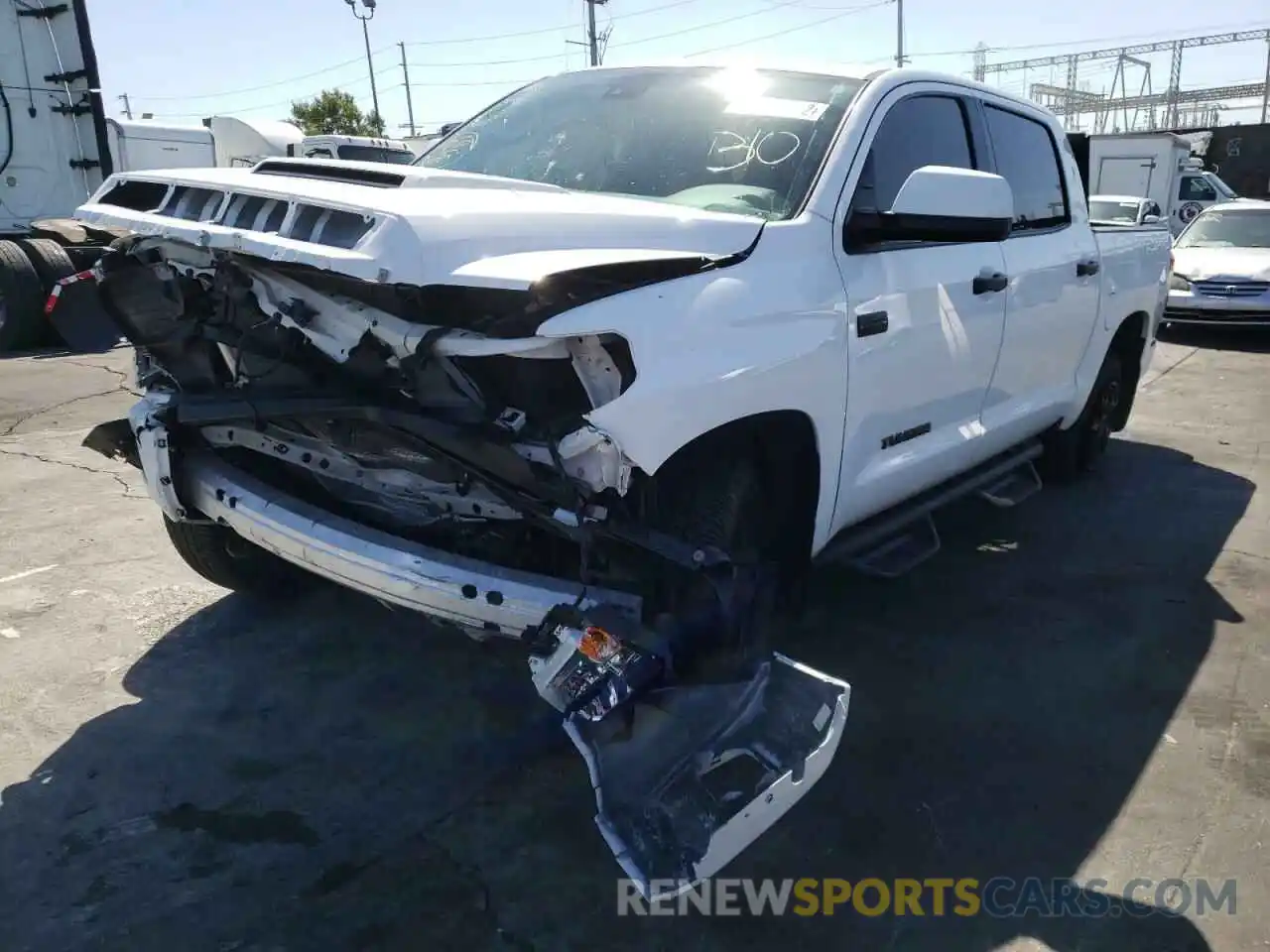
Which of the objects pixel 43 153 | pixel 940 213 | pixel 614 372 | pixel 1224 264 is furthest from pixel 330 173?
pixel 1224 264

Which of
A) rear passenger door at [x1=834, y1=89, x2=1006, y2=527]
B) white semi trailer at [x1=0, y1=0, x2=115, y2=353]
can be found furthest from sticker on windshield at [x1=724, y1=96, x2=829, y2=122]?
white semi trailer at [x1=0, y1=0, x2=115, y2=353]

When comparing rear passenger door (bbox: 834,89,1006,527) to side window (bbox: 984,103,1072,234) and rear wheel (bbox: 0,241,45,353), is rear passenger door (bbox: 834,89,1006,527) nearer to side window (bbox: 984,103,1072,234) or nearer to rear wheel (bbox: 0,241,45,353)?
side window (bbox: 984,103,1072,234)

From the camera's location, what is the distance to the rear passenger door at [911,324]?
328 cm

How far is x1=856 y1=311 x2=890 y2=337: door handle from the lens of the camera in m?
3.21

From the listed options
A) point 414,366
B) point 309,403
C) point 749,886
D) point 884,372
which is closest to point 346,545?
point 309,403

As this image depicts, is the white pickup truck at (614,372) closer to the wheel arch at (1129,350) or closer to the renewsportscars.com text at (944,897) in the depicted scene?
the renewsportscars.com text at (944,897)

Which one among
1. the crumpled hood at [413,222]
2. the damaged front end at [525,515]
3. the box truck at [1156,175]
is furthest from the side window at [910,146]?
the box truck at [1156,175]

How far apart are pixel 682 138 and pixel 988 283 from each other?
1.31 m

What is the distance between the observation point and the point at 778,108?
3.49 metres

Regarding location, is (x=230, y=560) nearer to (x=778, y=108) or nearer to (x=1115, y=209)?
(x=778, y=108)

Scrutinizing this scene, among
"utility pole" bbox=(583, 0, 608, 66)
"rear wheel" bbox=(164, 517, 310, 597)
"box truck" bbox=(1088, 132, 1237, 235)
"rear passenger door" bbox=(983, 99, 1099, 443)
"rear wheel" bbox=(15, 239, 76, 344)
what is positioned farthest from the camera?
"utility pole" bbox=(583, 0, 608, 66)

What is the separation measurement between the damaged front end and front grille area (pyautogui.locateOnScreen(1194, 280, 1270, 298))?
11.1 m

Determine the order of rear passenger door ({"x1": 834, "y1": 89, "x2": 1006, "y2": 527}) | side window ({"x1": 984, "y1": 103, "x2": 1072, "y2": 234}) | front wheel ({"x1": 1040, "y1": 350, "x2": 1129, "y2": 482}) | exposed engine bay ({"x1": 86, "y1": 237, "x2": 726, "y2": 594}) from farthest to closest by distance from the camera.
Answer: front wheel ({"x1": 1040, "y1": 350, "x2": 1129, "y2": 482}), side window ({"x1": 984, "y1": 103, "x2": 1072, "y2": 234}), rear passenger door ({"x1": 834, "y1": 89, "x2": 1006, "y2": 527}), exposed engine bay ({"x1": 86, "y1": 237, "x2": 726, "y2": 594})

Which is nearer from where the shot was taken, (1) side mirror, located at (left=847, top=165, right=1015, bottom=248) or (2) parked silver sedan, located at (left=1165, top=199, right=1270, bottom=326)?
(1) side mirror, located at (left=847, top=165, right=1015, bottom=248)
